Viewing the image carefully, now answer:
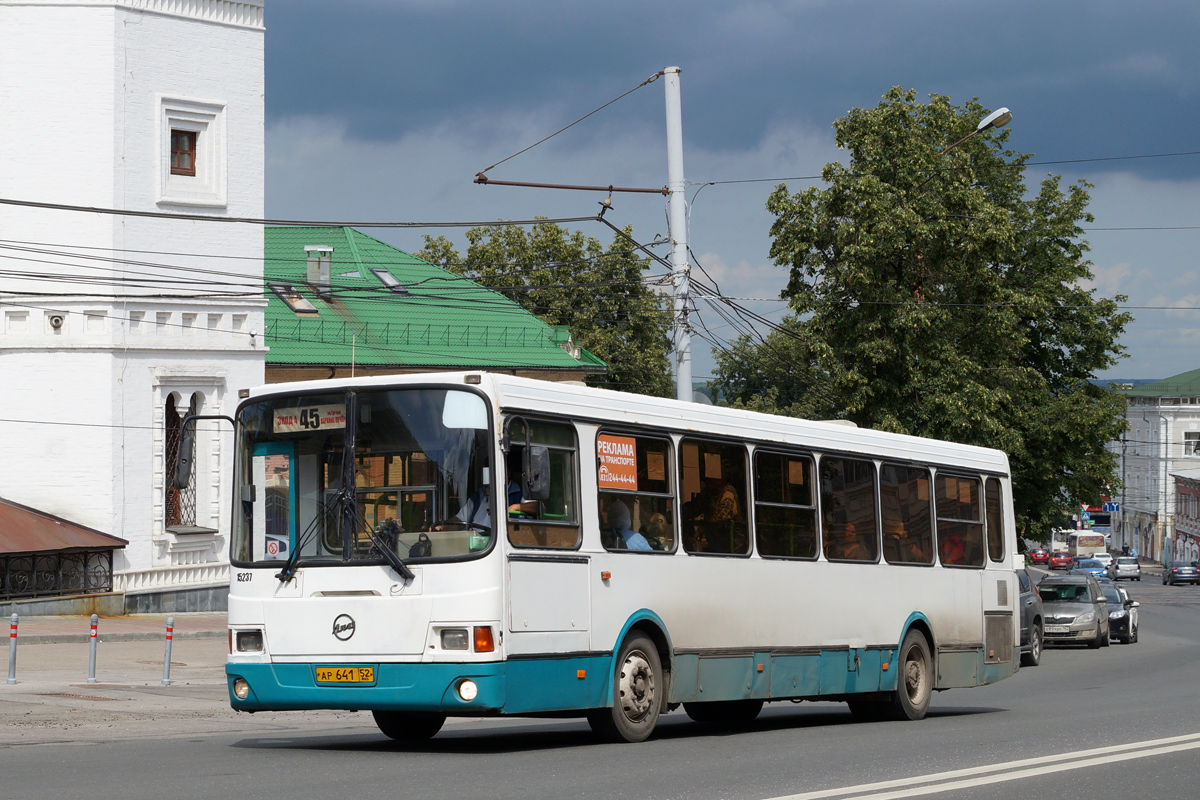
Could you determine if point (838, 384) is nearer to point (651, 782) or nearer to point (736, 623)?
point (736, 623)

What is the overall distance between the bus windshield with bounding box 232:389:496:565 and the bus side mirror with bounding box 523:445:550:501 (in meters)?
0.29

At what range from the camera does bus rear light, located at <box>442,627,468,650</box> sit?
10883mm

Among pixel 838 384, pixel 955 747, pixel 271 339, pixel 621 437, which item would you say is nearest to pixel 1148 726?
pixel 955 747

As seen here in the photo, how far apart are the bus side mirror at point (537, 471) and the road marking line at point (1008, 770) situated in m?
2.87

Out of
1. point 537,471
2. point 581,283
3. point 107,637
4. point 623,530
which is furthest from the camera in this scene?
point 581,283

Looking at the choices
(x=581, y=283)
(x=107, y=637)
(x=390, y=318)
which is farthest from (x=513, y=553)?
(x=581, y=283)

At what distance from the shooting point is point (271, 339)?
47438 mm

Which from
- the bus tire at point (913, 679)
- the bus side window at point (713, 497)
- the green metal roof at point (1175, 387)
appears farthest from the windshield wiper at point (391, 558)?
the green metal roof at point (1175, 387)

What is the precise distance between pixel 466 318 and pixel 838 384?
18.0 metres

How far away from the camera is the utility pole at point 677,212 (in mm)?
22609

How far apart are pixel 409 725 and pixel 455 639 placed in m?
2.30

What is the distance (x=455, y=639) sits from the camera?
1091cm

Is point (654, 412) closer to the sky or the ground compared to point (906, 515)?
closer to the sky

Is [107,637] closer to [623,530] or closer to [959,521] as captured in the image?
[959,521]
